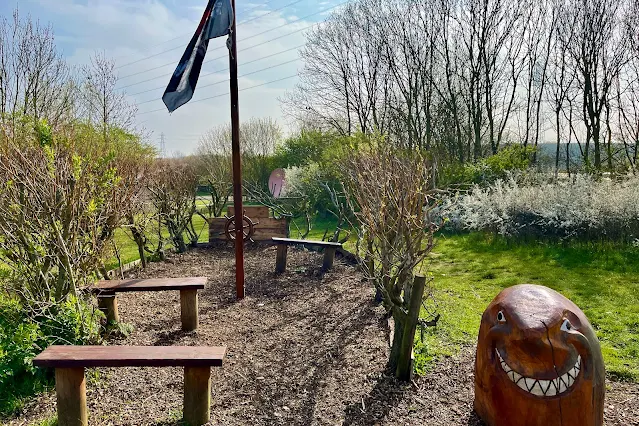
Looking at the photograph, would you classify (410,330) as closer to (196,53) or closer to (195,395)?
(195,395)

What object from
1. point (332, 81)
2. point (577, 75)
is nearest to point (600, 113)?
point (577, 75)

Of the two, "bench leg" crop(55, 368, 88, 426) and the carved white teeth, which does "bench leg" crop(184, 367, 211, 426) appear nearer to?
"bench leg" crop(55, 368, 88, 426)

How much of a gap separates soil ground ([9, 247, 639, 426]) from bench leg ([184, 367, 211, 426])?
0.34 ft

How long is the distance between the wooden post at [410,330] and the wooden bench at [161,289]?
2.27 m

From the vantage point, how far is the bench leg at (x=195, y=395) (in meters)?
2.92

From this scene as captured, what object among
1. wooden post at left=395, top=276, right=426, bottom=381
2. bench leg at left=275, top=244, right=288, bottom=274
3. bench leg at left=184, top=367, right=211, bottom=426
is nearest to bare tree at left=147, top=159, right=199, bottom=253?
bench leg at left=275, top=244, right=288, bottom=274

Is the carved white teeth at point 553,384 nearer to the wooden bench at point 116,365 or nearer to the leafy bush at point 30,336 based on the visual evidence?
the wooden bench at point 116,365

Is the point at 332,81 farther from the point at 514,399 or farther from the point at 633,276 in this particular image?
the point at 514,399

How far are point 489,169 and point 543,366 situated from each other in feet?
35.8

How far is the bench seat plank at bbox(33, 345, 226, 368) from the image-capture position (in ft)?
9.11

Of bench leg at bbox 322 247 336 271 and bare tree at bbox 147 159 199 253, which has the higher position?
bare tree at bbox 147 159 199 253

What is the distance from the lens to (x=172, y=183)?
8844 mm

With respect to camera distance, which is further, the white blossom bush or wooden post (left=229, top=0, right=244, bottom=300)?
the white blossom bush

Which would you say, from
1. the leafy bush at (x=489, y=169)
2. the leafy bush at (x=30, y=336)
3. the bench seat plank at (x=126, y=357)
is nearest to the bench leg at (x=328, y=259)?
the leafy bush at (x=30, y=336)
